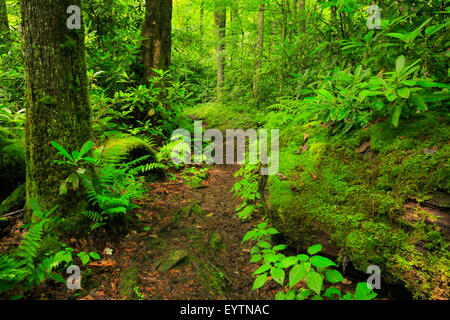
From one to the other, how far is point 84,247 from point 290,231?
2443 millimetres

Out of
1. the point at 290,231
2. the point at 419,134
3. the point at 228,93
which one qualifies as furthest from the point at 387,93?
the point at 228,93

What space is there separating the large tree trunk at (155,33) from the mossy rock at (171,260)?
5.70 m

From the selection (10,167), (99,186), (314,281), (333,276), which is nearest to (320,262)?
(314,281)

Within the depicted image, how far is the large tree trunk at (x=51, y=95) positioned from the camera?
2.47 m

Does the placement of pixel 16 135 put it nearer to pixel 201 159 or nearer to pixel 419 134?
pixel 201 159

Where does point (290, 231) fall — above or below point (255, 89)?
below

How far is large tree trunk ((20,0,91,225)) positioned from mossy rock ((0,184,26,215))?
487mm

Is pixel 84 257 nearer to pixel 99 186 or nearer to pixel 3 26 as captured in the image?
pixel 99 186

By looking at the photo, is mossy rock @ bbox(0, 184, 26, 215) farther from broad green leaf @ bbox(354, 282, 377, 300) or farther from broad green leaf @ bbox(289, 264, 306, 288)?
broad green leaf @ bbox(354, 282, 377, 300)

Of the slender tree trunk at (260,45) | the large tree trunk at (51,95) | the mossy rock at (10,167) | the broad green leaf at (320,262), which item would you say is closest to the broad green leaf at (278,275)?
the broad green leaf at (320,262)

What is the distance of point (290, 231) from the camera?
2.75 metres

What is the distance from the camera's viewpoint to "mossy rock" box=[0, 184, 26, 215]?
2905 millimetres

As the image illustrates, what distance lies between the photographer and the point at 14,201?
9.78 ft
